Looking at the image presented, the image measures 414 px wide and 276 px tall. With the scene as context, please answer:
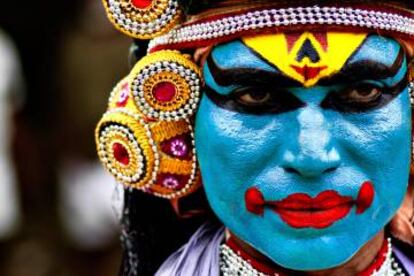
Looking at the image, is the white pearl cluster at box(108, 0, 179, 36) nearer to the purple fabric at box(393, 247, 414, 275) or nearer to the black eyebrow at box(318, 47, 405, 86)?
the black eyebrow at box(318, 47, 405, 86)

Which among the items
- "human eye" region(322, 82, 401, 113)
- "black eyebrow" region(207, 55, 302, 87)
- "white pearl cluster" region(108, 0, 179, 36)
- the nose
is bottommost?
the nose

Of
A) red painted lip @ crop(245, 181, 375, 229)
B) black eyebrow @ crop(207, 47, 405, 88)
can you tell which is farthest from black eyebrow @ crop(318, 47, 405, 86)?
red painted lip @ crop(245, 181, 375, 229)

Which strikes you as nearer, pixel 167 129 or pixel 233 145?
pixel 233 145

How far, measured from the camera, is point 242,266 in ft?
8.76

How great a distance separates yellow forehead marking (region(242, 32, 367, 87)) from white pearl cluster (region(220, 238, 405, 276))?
0.55m

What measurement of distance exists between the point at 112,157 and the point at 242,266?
1.49ft

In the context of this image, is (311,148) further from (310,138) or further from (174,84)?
(174,84)

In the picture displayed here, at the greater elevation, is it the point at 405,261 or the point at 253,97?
the point at 253,97

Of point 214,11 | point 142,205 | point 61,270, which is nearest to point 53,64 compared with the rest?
point 61,270

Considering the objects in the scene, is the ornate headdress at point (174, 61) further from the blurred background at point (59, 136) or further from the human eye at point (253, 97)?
the blurred background at point (59, 136)

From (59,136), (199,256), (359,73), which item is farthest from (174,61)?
(59,136)

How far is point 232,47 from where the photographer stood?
247 centimetres

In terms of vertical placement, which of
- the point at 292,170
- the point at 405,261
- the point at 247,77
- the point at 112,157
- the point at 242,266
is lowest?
the point at 405,261

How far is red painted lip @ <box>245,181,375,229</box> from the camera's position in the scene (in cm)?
242
